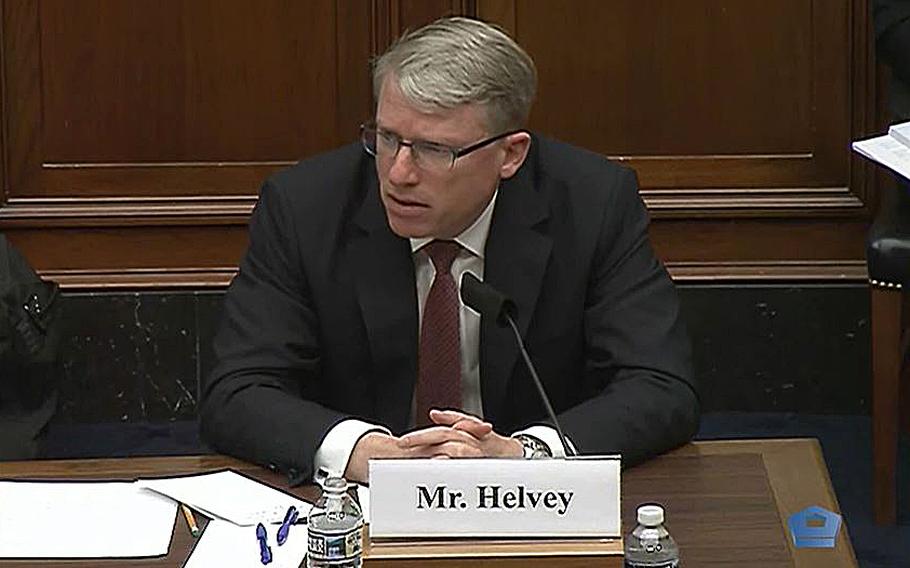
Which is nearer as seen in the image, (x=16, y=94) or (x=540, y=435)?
(x=540, y=435)

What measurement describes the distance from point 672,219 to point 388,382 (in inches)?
80.8

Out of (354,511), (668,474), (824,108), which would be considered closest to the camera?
(354,511)

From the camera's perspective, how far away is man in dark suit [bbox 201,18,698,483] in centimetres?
271

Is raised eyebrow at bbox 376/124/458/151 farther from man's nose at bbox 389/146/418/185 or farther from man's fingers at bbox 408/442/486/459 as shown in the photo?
man's fingers at bbox 408/442/486/459

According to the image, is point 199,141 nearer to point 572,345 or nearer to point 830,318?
point 830,318

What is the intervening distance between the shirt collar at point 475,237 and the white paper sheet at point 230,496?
559 millimetres

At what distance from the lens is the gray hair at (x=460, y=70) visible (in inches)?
106

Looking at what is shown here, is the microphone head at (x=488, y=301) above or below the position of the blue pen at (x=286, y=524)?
above

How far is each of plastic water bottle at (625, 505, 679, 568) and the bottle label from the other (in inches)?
11.3

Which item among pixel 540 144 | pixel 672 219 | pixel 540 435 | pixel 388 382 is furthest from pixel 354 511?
pixel 672 219

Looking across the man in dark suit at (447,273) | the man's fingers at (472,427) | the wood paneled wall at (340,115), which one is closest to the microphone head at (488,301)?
the man's fingers at (472,427)

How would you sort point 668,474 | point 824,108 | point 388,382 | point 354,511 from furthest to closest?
point 824,108, point 388,382, point 668,474, point 354,511

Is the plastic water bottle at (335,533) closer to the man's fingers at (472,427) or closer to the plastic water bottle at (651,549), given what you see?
the plastic water bottle at (651,549)

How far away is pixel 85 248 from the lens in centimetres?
480
